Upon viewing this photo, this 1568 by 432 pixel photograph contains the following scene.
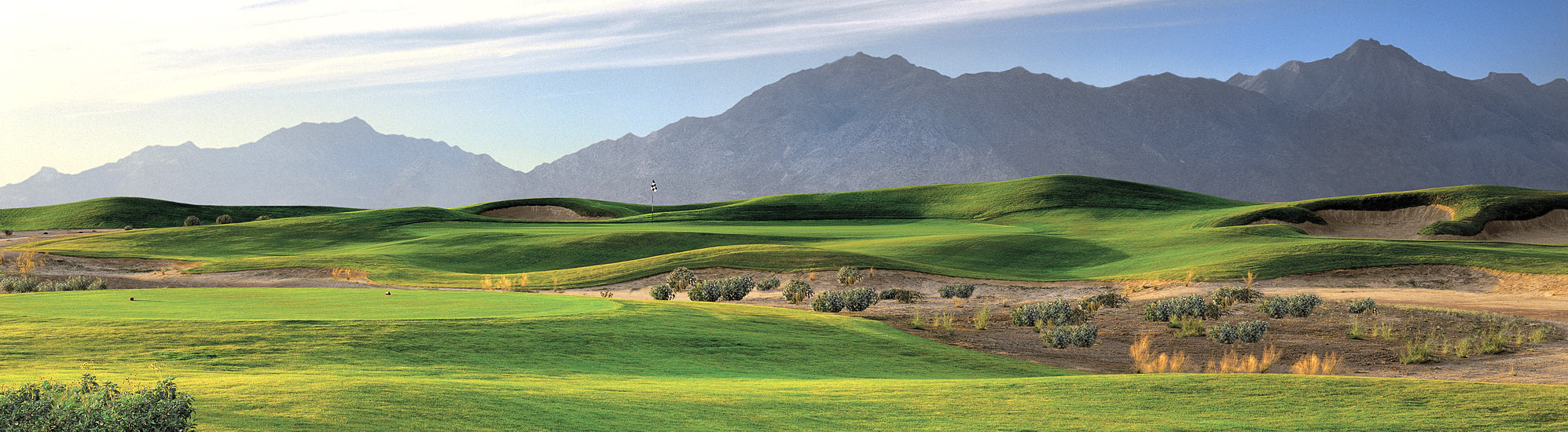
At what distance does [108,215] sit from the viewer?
75.2m

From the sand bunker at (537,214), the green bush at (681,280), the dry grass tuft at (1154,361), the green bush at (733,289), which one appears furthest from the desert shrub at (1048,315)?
the sand bunker at (537,214)

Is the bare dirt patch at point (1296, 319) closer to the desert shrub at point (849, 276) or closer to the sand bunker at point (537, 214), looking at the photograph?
the desert shrub at point (849, 276)

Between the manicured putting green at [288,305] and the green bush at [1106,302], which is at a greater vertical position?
the manicured putting green at [288,305]

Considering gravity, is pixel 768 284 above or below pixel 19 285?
below

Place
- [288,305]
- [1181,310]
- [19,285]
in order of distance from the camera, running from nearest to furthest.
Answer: [288,305] < [1181,310] < [19,285]

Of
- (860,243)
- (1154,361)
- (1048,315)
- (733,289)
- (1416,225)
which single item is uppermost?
(1416,225)

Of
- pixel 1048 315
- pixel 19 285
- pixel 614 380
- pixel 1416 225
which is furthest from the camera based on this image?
pixel 1416 225

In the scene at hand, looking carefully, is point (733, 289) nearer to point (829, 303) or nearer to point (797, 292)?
point (797, 292)

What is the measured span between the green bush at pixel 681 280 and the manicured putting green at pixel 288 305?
10.1m

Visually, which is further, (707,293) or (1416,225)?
(1416,225)

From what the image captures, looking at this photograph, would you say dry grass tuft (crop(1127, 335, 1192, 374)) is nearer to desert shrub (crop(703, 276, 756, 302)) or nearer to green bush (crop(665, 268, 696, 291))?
desert shrub (crop(703, 276, 756, 302))

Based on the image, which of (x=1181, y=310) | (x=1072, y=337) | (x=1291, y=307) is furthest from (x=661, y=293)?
(x=1291, y=307)

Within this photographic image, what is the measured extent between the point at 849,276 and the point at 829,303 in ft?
21.7

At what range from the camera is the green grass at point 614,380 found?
9023 mm
